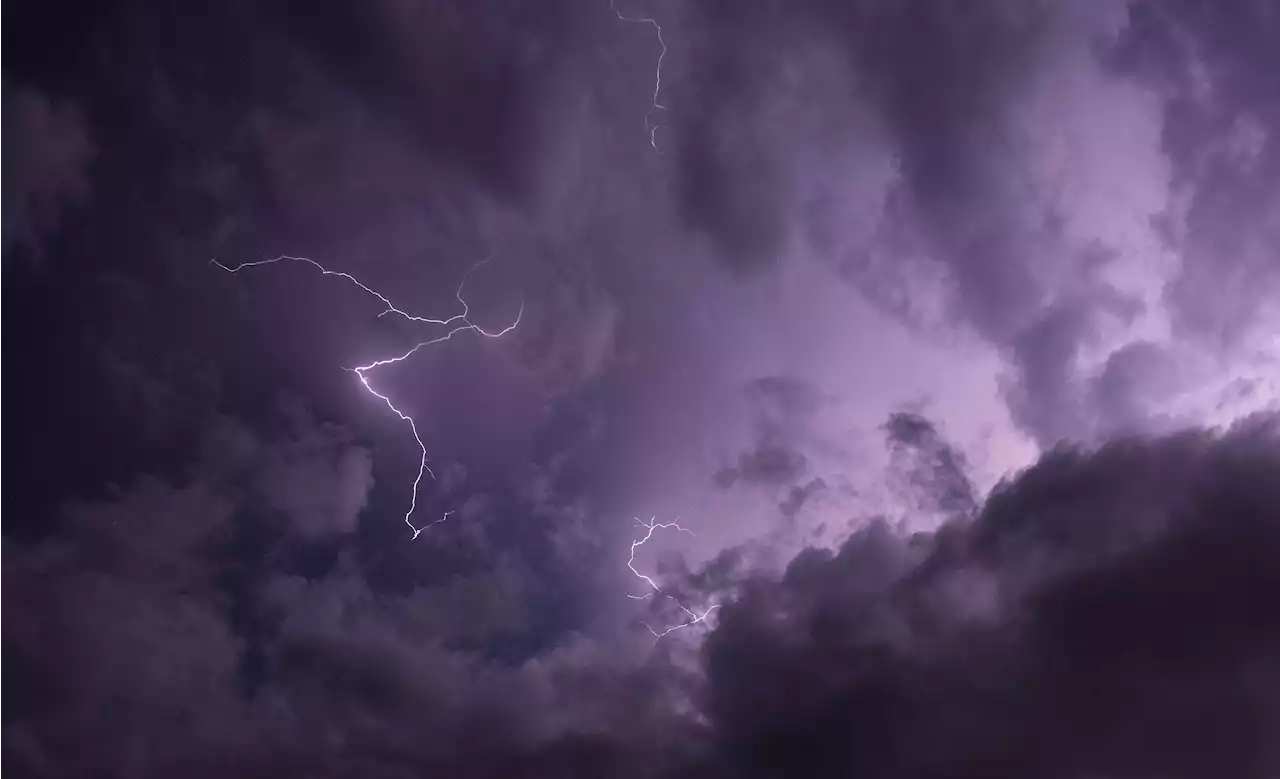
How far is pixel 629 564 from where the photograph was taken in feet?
128

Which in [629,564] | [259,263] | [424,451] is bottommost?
[629,564]

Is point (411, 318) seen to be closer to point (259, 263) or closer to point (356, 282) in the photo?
point (356, 282)

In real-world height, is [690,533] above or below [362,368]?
below

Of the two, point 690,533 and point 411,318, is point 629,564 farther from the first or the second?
point 411,318

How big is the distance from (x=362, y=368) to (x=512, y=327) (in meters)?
7.42

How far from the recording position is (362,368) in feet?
115

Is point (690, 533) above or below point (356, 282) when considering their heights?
below

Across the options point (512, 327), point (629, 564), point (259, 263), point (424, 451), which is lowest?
point (629, 564)

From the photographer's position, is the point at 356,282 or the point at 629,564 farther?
the point at 629,564

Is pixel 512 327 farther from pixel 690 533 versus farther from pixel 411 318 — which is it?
pixel 690 533

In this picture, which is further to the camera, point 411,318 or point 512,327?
point 411,318

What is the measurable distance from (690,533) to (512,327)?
14259 millimetres

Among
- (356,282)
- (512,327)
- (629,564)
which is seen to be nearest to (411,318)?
(356,282)

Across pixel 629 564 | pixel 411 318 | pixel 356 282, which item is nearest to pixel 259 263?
pixel 356 282
